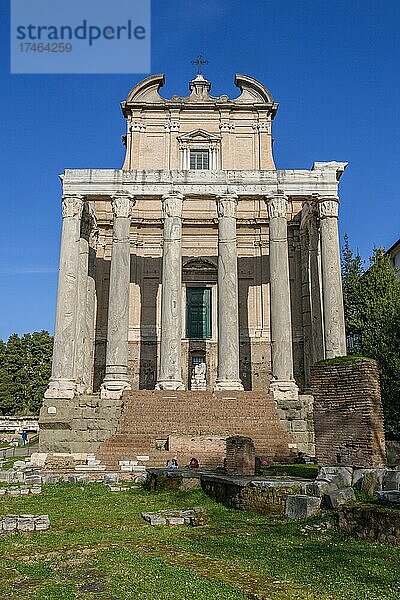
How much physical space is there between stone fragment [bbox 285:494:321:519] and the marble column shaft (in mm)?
15565

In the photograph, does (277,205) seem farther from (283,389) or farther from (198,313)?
(283,389)

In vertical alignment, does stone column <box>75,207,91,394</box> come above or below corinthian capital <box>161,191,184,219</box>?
below

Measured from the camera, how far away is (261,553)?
807cm

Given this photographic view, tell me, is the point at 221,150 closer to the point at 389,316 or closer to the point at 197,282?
the point at 197,282

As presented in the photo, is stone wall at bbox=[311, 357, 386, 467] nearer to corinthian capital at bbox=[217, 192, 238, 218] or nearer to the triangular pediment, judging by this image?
corinthian capital at bbox=[217, 192, 238, 218]

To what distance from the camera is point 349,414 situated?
45.0 ft

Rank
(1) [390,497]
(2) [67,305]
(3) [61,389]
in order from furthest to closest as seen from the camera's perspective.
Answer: (2) [67,305] → (3) [61,389] → (1) [390,497]

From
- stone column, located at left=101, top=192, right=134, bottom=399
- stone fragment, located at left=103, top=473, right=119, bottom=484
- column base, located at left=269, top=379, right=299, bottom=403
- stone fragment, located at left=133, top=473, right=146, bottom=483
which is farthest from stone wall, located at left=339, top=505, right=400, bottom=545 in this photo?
stone column, located at left=101, top=192, right=134, bottom=399

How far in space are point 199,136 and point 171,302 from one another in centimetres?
1256

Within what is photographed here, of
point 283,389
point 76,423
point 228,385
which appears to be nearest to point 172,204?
point 228,385

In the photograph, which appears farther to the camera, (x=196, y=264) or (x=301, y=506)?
(x=196, y=264)

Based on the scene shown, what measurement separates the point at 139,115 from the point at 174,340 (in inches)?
623

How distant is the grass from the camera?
6.39 meters

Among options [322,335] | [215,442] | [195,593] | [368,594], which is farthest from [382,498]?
[322,335]
